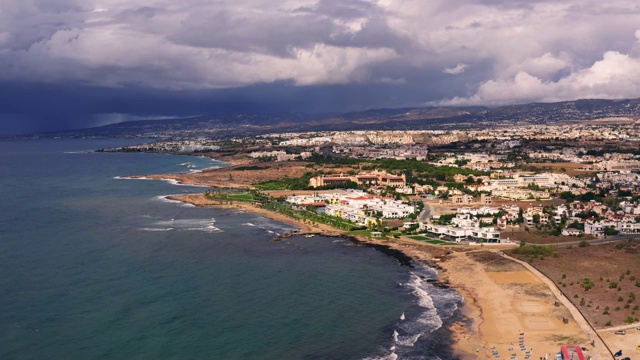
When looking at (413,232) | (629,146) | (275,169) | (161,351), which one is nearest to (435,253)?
(413,232)

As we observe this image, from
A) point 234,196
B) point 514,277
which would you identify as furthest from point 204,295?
point 234,196

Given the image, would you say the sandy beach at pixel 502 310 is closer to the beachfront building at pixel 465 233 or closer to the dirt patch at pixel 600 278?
the dirt patch at pixel 600 278

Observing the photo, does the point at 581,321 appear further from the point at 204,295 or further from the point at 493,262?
the point at 204,295

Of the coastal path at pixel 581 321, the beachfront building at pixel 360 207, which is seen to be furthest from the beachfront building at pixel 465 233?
the coastal path at pixel 581 321

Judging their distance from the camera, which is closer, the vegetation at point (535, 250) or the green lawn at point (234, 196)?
the vegetation at point (535, 250)

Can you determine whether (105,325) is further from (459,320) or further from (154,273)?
(459,320)

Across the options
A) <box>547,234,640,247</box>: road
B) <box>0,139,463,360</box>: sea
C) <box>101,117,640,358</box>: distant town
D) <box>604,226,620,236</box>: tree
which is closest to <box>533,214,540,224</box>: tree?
<box>101,117,640,358</box>: distant town
